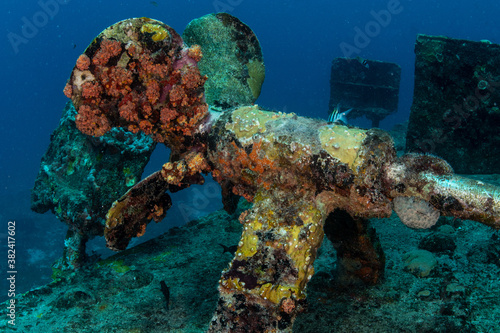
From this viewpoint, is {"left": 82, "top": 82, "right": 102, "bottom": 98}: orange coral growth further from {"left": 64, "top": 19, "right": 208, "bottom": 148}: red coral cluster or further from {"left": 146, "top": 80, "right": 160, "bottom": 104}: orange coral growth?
{"left": 146, "top": 80, "right": 160, "bottom": 104}: orange coral growth

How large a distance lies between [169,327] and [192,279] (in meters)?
1.03

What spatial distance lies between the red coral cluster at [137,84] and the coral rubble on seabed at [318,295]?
7.72ft

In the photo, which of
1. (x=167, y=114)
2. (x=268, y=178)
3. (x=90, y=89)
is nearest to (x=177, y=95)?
(x=167, y=114)

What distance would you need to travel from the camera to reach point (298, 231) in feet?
8.28

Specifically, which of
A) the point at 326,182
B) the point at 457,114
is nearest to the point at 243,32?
the point at 326,182

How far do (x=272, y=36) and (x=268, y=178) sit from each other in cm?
14566

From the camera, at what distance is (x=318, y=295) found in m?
3.93

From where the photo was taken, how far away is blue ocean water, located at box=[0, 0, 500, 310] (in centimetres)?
9650


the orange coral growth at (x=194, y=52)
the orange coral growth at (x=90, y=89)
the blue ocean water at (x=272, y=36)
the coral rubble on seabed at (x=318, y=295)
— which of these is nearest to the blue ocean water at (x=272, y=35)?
the blue ocean water at (x=272, y=36)

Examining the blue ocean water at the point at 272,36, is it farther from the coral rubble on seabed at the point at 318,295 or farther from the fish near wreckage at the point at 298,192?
the fish near wreckage at the point at 298,192

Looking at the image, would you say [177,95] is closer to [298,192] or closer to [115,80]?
[115,80]

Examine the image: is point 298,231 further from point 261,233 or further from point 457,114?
point 457,114

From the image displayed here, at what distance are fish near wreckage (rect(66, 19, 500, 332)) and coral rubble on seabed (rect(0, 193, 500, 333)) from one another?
128 centimetres

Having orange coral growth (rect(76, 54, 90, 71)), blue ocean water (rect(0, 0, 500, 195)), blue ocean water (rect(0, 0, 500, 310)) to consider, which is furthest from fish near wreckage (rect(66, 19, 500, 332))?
blue ocean water (rect(0, 0, 500, 195))
